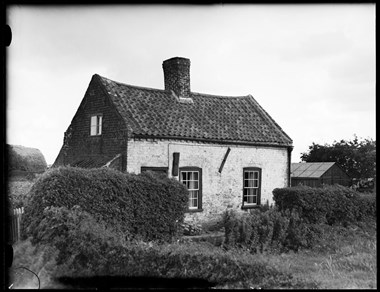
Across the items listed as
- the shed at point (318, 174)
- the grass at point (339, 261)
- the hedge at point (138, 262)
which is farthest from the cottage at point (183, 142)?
the hedge at point (138, 262)

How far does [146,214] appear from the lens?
33.7ft

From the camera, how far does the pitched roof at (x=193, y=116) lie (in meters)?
13.8

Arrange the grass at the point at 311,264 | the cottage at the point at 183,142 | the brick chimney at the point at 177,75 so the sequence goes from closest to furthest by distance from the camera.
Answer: the grass at the point at 311,264, the cottage at the point at 183,142, the brick chimney at the point at 177,75

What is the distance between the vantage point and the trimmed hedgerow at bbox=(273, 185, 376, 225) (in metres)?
12.1

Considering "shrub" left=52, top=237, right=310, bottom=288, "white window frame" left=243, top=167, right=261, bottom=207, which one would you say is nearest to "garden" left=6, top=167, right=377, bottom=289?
"shrub" left=52, top=237, right=310, bottom=288

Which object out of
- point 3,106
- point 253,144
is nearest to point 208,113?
point 253,144

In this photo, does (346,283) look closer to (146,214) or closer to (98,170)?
(146,214)

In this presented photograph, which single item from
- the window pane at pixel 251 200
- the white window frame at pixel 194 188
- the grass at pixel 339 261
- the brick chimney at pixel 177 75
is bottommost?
the grass at pixel 339 261

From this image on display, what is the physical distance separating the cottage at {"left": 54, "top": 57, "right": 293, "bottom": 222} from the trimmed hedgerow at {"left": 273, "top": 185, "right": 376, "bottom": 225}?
263cm

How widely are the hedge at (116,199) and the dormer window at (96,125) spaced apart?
14.7ft

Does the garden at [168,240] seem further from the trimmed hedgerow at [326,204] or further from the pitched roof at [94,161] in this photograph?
the pitched roof at [94,161]

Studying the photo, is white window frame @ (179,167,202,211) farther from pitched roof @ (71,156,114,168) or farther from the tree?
the tree

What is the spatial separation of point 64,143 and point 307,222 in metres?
9.69

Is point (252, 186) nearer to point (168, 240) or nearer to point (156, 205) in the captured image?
point (168, 240)
